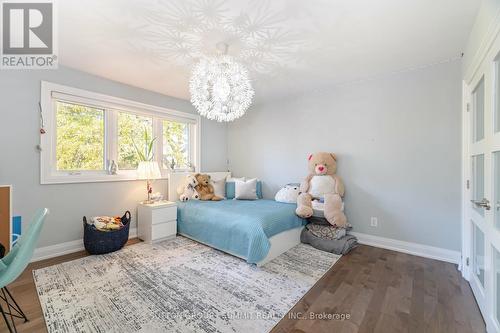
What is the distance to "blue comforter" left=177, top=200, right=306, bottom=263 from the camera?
91.3 inches

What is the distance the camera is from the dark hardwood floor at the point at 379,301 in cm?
150

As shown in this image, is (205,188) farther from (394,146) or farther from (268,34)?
(394,146)

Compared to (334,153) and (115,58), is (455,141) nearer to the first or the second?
(334,153)

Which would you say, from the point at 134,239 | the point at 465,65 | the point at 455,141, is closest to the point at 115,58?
the point at 134,239

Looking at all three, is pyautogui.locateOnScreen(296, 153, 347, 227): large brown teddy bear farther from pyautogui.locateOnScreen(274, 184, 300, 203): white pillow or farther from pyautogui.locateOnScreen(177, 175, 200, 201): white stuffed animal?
pyautogui.locateOnScreen(177, 175, 200, 201): white stuffed animal

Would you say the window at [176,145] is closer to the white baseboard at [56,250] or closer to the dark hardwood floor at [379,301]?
the white baseboard at [56,250]

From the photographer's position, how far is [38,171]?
8.16 ft

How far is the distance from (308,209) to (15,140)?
11.4ft

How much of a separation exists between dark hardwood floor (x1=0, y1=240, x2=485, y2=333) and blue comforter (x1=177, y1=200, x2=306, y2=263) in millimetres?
688

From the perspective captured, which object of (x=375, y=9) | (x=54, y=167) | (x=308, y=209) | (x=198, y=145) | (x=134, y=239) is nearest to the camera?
(x=375, y=9)

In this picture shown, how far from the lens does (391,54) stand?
2.35 meters

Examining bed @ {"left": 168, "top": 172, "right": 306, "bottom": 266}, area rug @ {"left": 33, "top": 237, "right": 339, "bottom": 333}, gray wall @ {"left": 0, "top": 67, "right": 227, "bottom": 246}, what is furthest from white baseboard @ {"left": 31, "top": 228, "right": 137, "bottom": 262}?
bed @ {"left": 168, "top": 172, "right": 306, "bottom": 266}

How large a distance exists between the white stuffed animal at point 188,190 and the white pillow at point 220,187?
1.13ft

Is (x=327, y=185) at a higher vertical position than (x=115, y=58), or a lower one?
lower
